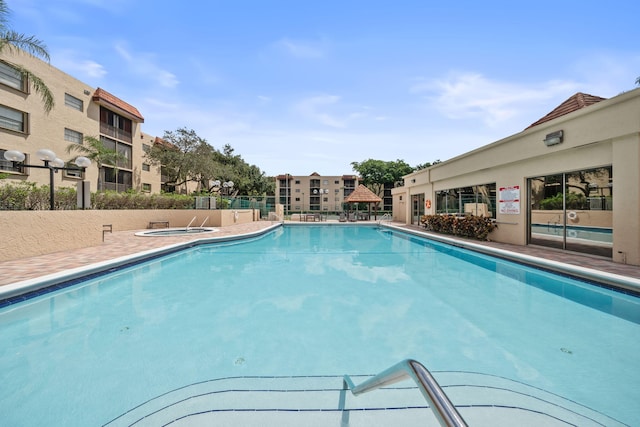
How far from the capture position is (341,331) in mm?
4258

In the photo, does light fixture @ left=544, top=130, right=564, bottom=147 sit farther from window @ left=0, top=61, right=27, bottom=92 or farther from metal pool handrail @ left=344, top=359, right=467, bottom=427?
window @ left=0, top=61, right=27, bottom=92

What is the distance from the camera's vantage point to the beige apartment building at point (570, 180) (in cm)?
729

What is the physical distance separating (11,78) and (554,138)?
26766 millimetres

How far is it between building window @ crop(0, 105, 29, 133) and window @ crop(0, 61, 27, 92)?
4.50 ft

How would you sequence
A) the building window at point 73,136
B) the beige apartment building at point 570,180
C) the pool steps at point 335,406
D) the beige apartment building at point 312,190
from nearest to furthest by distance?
the pool steps at point 335,406 → the beige apartment building at point 570,180 → the building window at point 73,136 → the beige apartment building at point 312,190

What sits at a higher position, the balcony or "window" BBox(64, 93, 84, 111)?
"window" BBox(64, 93, 84, 111)

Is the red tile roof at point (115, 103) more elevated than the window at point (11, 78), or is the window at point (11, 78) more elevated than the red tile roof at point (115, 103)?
the red tile roof at point (115, 103)

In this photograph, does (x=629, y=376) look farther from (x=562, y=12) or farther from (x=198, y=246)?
(x=198, y=246)

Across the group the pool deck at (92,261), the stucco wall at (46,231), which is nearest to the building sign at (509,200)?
the pool deck at (92,261)

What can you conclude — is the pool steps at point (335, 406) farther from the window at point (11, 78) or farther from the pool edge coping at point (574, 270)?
the window at point (11, 78)

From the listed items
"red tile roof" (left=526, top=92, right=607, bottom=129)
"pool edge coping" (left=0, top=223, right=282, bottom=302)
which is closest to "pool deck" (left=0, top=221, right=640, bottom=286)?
"pool edge coping" (left=0, top=223, right=282, bottom=302)

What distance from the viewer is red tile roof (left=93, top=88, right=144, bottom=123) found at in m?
22.9

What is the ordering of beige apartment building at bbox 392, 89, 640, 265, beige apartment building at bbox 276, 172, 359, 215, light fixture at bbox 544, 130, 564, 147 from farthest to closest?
beige apartment building at bbox 276, 172, 359, 215 → light fixture at bbox 544, 130, 564, 147 → beige apartment building at bbox 392, 89, 640, 265

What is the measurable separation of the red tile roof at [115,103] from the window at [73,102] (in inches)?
59.8
